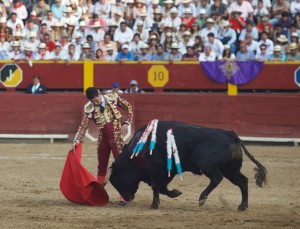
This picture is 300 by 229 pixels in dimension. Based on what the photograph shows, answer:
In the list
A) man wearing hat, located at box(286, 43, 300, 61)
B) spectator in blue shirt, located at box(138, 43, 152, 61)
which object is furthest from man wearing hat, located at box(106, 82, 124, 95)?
man wearing hat, located at box(286, 43, 300, 61)

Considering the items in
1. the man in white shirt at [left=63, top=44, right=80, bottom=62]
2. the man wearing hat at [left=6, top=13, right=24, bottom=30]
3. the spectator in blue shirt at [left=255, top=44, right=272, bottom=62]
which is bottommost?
the man in white shirt at [left=63, top=44, right=80, bottom=62]

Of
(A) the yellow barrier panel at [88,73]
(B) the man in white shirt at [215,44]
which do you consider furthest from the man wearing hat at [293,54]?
(A) the yellow barrier panel at [88,73]

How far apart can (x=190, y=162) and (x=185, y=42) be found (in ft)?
24.4

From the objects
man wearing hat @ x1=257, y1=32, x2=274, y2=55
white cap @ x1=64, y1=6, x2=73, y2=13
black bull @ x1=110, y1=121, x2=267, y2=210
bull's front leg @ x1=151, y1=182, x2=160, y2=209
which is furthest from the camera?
white cap @ x1=64, y1=6, x2=73, y2=13

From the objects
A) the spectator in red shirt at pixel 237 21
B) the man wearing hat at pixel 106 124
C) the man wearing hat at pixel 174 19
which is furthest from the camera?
the man wearing hat at pixel 174 19

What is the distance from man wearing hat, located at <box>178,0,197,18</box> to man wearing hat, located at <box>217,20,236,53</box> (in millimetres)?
855

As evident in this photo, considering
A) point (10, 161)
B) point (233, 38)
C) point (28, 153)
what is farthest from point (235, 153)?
point (233, 38)

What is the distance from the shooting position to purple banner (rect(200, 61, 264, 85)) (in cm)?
1585

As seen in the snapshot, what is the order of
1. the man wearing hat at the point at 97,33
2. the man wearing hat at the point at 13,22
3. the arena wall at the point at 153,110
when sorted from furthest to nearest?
1. the man wearing hat at the point at 13,22
2. the man wearing hat at the point at 97,33
3. the arena wall at the point at 153,110

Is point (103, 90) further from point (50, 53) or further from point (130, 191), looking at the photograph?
point (130, 191)

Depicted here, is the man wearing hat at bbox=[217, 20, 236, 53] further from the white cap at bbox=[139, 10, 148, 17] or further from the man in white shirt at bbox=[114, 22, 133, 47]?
the man in white shirt at bbox=[114, 22, 133, 47]

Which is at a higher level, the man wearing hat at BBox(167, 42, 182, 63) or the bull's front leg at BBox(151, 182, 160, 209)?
the man wearing hat at BBox(167, 42, 182, 63)

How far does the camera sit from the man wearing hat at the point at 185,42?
51.6 feet

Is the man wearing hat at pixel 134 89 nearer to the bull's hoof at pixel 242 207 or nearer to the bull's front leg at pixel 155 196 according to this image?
the bull's front leg at pixel 155 196
